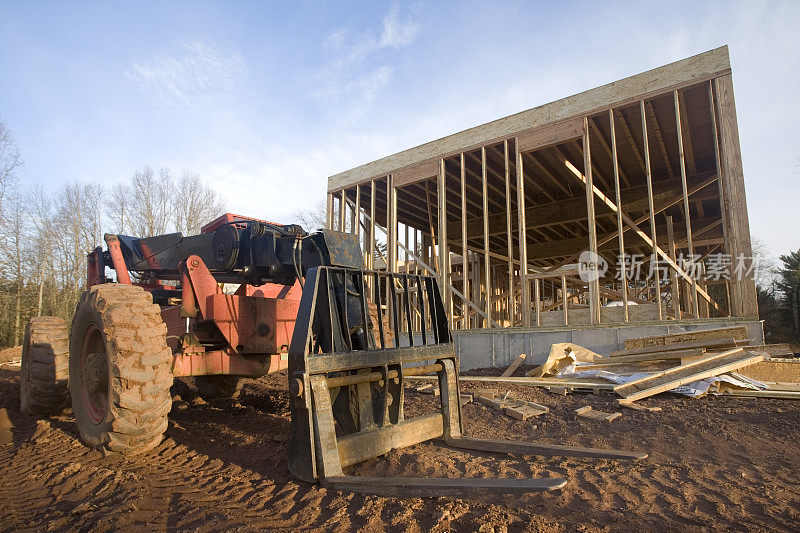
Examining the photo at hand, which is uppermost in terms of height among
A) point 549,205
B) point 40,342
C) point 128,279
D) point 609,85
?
point 609,85

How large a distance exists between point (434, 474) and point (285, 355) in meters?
2.47

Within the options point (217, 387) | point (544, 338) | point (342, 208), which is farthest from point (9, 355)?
point (544, 338)

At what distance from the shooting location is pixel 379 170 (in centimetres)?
1443

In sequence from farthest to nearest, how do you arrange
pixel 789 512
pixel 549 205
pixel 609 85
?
pixel 549 205, pixel 609 85, pixel 789 512

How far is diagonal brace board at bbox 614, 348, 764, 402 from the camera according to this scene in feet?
20.3

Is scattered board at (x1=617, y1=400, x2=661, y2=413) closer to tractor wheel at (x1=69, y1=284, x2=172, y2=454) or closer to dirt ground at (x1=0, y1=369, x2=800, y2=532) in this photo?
dirt ground at (x1=0, y1=369, x2=800, y2=532)

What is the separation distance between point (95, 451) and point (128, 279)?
237 centimetres

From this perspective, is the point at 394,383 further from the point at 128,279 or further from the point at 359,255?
the point at 128,279

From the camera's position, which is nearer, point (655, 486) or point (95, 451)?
point (655, 486)

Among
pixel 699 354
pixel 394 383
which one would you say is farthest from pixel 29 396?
pixel 699 354

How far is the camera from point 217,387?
718 centimetres

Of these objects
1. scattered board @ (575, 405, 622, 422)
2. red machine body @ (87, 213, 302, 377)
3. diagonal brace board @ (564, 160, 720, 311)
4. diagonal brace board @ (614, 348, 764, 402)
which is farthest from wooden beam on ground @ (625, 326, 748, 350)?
red machine body @ (87, 213, 302, 377)

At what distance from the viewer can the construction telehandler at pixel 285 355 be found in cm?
318

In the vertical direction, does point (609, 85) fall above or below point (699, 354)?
above
